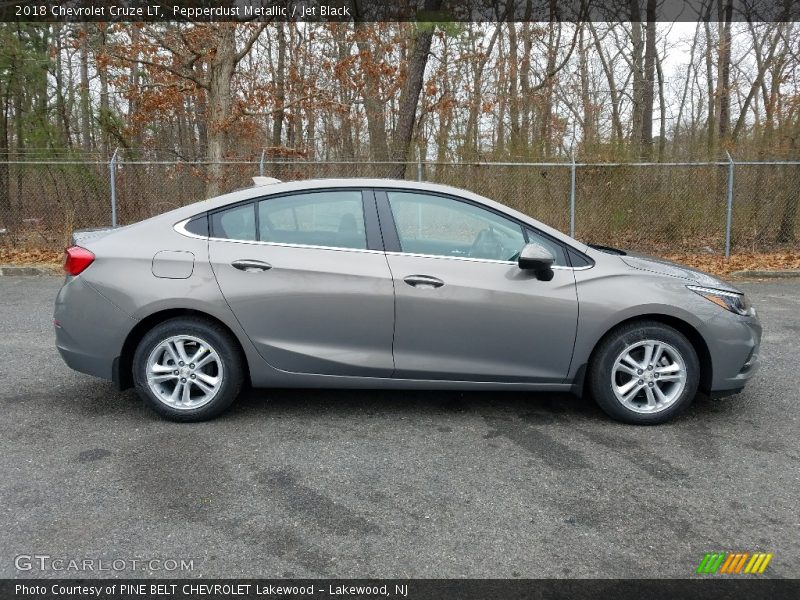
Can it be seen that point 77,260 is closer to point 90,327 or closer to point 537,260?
point 90,327

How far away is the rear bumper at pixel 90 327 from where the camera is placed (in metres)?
4.07

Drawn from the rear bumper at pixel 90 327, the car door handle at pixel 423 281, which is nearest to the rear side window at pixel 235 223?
the rear bumper at pixel 90 327

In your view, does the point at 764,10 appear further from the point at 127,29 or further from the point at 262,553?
the point at 262,553

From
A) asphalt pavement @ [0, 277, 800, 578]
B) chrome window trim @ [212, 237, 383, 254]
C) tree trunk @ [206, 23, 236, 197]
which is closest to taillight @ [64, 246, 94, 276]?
chrome window trim @ [212, 237, 383, 254]

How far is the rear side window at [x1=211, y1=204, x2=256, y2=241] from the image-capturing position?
420 cm

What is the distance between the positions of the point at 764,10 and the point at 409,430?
18.7 meters

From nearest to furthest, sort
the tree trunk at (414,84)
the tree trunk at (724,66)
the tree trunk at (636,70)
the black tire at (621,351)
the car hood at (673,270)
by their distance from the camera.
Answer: the black tire at (621,351), the car hood at (673,270), the tree trunk at (414,84), the tree trunk at (724,66), the tree trunk at (636,70)

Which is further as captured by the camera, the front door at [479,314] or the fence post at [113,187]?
the fence post at [113,187]

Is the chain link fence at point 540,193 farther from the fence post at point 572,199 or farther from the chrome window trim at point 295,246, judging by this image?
the chrome window trim at point 295,246

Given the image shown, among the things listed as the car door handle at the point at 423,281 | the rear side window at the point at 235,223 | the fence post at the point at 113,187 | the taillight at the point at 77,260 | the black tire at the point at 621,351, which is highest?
the fence post at the point at 113,187

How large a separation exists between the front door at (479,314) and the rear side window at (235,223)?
0.87 metres

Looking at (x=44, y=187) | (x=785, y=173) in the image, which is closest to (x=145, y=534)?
(x=44, y=187)

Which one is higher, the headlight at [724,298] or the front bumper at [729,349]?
the headlight at [724,298]

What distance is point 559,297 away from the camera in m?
4.07
